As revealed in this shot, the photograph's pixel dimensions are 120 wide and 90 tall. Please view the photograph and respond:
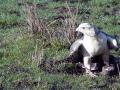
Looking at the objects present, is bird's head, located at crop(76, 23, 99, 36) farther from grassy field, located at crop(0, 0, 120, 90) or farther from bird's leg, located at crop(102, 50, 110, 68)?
grassy field, located at crop(0, 0, 120, 90)

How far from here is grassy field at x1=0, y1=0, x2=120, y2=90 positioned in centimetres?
630

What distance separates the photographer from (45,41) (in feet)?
25.7

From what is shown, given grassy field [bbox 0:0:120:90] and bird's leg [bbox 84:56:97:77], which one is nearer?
grassy field [bbox 0:0:120:90]

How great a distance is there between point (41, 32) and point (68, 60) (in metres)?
1.23

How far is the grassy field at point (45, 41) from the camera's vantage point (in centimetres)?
630

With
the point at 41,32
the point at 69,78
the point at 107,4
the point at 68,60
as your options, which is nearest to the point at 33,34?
the point at 41,32

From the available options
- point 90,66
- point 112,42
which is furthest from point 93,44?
point 90,66

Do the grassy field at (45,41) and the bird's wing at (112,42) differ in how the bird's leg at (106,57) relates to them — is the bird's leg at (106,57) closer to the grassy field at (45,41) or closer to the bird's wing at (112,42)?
the bird's wing at (112,42)

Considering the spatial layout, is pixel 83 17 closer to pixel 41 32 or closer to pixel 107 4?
pixel 107 4

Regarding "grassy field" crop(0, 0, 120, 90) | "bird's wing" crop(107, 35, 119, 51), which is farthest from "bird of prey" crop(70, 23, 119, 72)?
"grassy field" crop(0, 0, 120, 90)

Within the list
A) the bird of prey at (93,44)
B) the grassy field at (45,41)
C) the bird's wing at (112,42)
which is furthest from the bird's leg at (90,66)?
the bird's wing at (112,42)

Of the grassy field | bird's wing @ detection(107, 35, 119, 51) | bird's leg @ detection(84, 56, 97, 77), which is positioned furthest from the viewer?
bird's leg @ detection(84, 56, 97, 77)

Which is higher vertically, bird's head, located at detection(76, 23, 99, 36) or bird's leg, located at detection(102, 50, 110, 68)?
bird's head, located at detection(76, 23, 99, 36)

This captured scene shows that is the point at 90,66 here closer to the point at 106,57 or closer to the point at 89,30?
the point at 106,57
